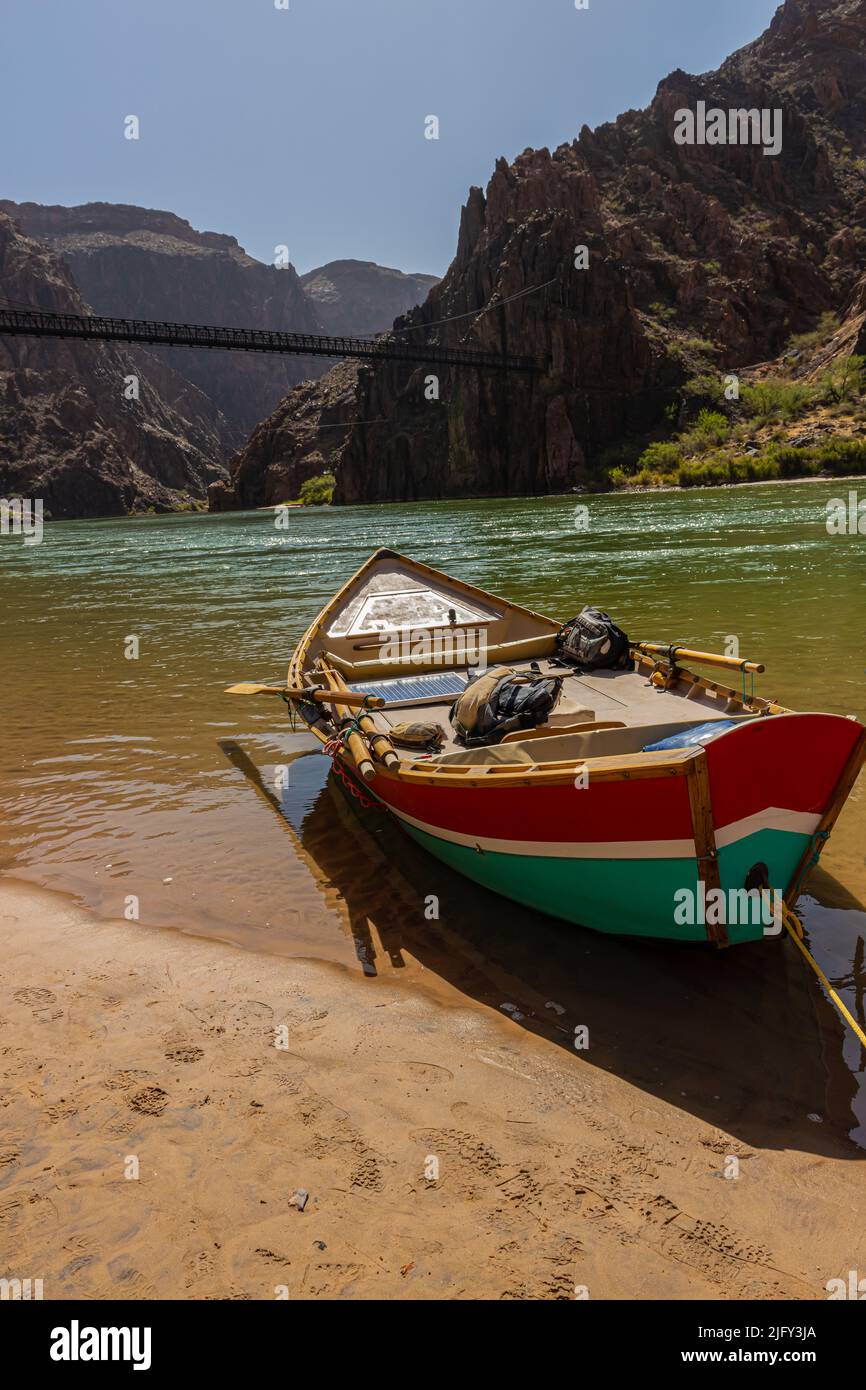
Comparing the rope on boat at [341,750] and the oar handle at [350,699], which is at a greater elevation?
the oar handle at [350,699]

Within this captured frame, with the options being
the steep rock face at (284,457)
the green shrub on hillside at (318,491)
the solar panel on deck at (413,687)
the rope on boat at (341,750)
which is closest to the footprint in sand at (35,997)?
the rope on boat at (341,750)

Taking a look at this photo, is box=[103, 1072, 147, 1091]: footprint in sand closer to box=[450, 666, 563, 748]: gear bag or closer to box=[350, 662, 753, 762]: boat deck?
box=[350, 662, 753, 762]: boat deck

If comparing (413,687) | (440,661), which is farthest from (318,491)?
(413,687)

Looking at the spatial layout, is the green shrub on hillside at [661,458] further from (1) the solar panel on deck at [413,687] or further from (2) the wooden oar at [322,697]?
(2) the wooden oar at [322,697]

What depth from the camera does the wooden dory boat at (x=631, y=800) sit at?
4.21m

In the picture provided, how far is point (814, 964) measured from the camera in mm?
4457

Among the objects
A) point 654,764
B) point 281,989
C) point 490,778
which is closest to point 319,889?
point 281,989

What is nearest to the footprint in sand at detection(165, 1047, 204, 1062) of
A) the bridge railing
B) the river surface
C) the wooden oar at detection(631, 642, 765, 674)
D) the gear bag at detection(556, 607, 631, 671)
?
the river surface

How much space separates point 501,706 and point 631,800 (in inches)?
90.7

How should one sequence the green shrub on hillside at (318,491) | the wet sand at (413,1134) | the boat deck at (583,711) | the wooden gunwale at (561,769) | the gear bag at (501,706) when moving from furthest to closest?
the green shrub on hillside at (318,491)
the gear bag at (501,706)
the boat deck at (583,711)
the wooden gunwale at (561,769)
the wet sand at (413,1134)

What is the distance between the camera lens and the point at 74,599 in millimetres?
25156

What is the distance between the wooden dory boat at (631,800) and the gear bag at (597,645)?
112 centimetres

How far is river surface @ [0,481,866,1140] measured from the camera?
508cm

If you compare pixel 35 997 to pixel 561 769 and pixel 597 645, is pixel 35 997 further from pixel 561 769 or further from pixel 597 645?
pixel 597 645
